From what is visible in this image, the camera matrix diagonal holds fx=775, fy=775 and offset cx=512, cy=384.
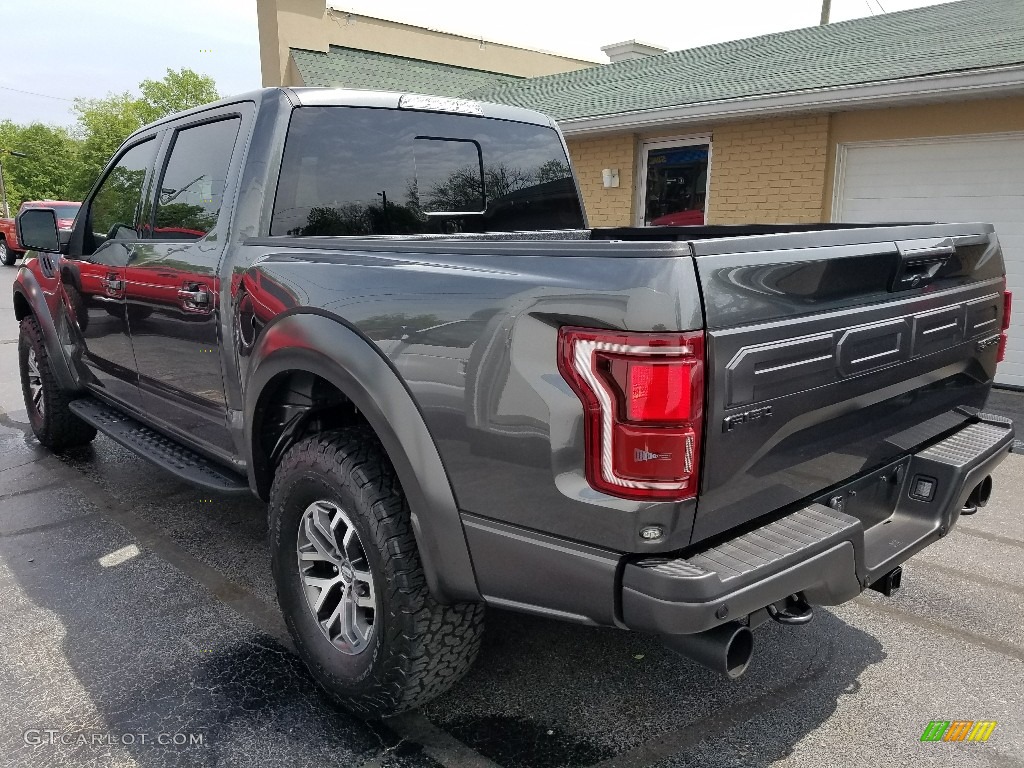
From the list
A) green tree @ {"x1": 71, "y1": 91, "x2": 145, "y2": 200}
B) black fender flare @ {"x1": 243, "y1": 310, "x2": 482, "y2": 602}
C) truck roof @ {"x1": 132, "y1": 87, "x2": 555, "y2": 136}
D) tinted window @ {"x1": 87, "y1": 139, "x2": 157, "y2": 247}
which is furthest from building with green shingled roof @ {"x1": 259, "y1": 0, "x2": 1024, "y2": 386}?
green tree @ {"x1": 71, "y1": 91, "x2": 145, "y2": 200}

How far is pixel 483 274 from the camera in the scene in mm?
2020

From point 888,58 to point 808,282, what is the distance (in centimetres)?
804

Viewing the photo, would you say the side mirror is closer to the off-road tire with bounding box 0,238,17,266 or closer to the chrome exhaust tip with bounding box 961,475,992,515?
the chrome exhaust tip with bounding box 961,475,992,515

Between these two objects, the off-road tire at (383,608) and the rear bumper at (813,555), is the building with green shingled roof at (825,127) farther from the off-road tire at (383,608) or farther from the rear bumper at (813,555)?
the off-road tire at (383,608)

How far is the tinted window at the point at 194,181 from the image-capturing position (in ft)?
10.5

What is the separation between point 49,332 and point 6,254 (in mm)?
26725

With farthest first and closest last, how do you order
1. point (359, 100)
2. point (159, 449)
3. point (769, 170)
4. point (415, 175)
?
point (769, 170) → point (159, 449) → point (415, 175) → point (359, 100)

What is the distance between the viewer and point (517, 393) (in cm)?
188

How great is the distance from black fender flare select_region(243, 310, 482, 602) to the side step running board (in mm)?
1010

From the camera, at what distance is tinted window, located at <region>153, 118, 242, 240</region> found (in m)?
3.19

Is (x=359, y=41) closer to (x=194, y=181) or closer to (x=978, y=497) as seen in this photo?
(x=194, y=181)

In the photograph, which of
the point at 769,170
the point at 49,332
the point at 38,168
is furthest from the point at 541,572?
the point at 38,168

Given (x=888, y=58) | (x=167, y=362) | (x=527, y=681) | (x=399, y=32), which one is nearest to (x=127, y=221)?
(x=167, y=362)

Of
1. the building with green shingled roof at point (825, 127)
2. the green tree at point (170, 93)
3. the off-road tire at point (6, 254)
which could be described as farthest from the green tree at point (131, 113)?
the building with green shingled roof at point (825, 127)
